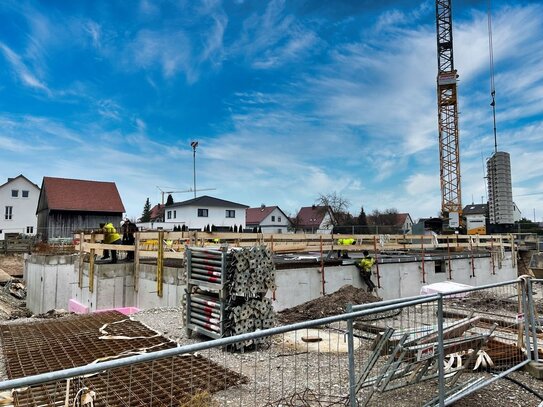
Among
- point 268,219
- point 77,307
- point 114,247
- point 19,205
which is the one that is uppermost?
point 19,205

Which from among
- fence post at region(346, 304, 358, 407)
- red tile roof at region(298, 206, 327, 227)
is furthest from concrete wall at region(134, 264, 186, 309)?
red tile roof at region(298, 206, 327, 227)

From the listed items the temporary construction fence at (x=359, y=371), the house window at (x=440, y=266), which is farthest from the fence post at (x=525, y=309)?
the house window at (x=440, y=266)

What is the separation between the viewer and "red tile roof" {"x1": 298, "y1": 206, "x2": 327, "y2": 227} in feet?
217

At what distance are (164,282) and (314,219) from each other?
58.8 meters

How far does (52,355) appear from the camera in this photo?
620cm

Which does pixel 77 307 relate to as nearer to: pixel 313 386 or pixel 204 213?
pixel 313 386

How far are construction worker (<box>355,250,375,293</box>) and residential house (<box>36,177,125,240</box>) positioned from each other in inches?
1336

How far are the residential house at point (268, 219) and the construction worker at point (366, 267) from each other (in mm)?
47267

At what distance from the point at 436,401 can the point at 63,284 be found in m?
16.6

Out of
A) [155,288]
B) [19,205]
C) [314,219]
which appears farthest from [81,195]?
[314,219]

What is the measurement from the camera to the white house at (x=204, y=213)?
46406mm

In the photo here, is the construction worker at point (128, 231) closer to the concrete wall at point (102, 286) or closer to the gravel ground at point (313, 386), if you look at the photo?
the concrete wall at point (102, 286)

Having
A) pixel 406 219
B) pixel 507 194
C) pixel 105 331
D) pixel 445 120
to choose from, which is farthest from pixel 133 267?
pixel 406 219

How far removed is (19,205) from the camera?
46.7 m
